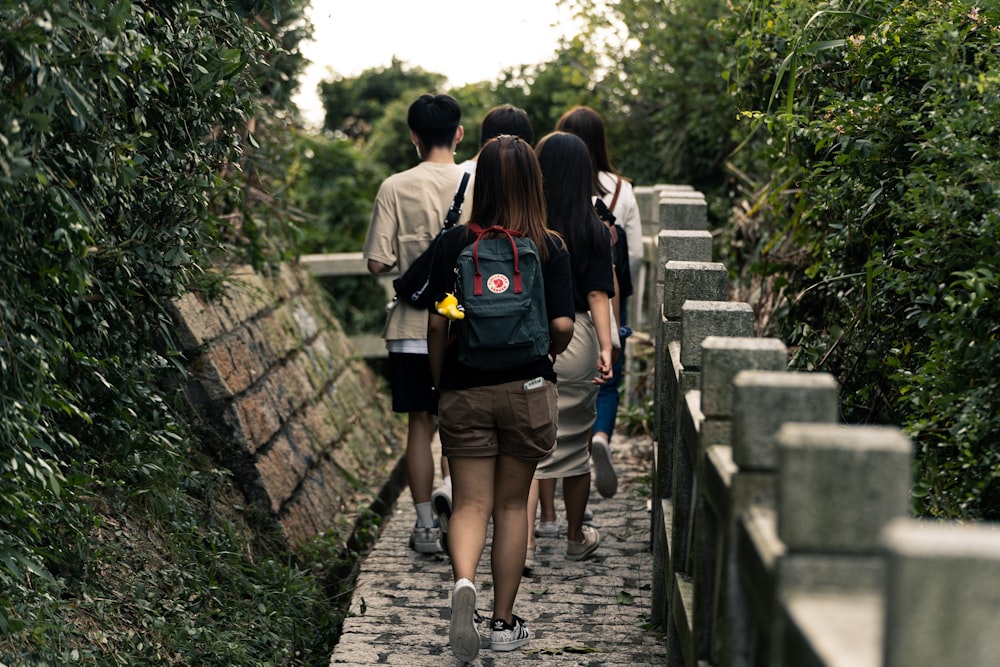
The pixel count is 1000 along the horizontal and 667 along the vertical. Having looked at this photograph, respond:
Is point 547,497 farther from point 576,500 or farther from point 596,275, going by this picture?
point 596,275

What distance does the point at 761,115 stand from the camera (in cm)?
514

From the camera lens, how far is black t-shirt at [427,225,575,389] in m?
4.79

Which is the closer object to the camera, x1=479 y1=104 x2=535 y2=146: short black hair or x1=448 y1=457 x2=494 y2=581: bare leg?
x1=448 y1=457 x2=494 y2=581: bare leg

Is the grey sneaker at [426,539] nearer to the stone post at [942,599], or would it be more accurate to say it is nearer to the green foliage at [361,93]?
the stone post at [942,599]

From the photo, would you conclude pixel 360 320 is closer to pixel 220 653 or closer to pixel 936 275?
pixel 220 653

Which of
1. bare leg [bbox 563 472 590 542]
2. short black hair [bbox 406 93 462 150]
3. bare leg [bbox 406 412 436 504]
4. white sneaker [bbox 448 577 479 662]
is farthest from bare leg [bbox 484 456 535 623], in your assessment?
short black hair [bbox 406 93 462 150]

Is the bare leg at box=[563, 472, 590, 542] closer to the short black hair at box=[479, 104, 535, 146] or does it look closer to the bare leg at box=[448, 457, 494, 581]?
the bare leg at box=[448, 457, 494, 581]

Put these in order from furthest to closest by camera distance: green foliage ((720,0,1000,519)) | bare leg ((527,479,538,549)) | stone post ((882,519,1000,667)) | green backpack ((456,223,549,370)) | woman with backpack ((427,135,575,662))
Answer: bare leg ((527,479,538,549))
woman with backpack ((427,135,575,662))
green backpack ((456,223,549,370))
green foliage ((720,0,1000,519))
stone post ((882,519,1000,667))

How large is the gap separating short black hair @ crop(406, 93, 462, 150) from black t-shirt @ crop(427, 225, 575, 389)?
135 centimetres

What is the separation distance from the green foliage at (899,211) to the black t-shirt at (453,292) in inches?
38.8

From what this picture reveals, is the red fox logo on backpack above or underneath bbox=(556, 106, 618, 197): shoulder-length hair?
underneath

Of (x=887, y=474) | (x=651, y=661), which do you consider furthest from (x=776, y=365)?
(x=651, y=661)

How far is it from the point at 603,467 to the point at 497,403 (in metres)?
2.06

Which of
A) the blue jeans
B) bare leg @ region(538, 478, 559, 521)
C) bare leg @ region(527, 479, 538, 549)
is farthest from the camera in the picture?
the blue jeans
